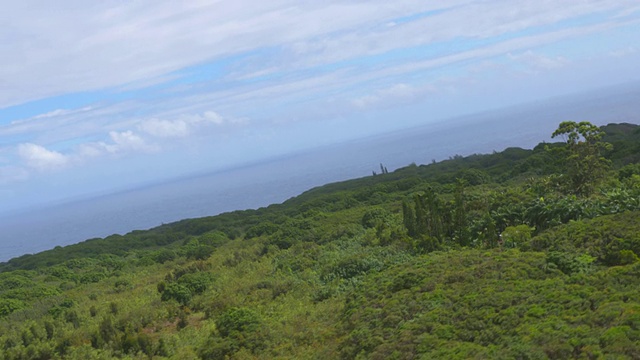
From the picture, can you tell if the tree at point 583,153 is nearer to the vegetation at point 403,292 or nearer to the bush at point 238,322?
the vegetation at point 403,292

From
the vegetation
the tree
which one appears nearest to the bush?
the vegetation

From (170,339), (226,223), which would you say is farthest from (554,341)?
(226,223)

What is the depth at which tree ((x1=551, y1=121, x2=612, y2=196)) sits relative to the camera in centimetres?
2095

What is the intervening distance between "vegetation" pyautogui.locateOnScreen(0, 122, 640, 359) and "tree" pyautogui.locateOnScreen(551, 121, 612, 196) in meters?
0.05

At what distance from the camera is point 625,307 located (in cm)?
866

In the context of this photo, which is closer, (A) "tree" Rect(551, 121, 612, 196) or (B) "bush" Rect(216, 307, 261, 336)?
(B) "bush" Rect(216, 307, 261, 336)

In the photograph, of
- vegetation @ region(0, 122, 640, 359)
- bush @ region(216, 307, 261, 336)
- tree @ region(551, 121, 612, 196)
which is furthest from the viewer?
tree @ region(551, 121, 612, 196)

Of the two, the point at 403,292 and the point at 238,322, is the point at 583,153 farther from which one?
the point at 238,322

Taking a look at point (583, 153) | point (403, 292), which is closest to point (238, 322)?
point (403, 292)

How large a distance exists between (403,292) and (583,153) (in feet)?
39.7

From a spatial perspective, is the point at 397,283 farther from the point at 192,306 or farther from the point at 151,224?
the point at 151,224

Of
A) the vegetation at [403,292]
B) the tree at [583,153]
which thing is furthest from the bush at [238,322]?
the tree at [583,153]

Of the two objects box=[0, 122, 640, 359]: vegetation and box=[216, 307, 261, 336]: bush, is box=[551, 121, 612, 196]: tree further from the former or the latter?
box=[216, 307, 261, 336]: bush

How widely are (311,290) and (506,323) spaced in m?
8.66
